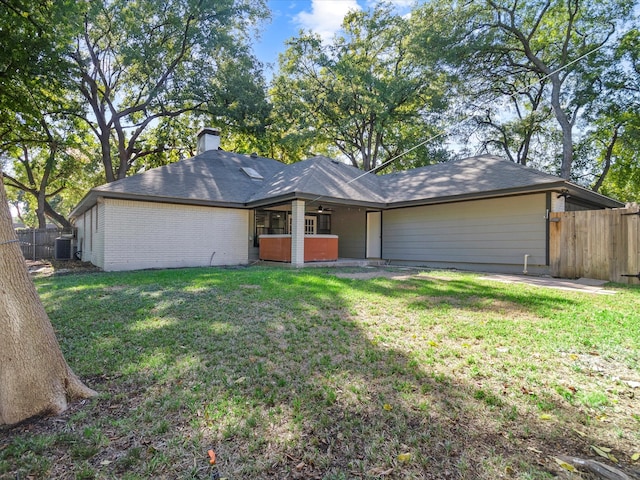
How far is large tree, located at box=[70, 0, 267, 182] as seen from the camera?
16.3 m

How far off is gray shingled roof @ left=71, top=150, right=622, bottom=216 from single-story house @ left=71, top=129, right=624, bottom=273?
0.04m

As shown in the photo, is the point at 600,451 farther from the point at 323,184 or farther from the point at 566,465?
the point at 323,184

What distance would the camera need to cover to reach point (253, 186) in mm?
14195

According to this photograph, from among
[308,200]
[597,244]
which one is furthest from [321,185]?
[597,244]

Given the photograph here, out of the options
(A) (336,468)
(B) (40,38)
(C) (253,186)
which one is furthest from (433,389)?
(B) (40,38)

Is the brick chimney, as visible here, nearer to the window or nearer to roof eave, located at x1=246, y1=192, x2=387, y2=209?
roof eave, located at x1=246, y1=192, x2=387, y2=209

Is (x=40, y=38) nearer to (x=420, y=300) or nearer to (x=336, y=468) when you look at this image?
(x=420, y=300)

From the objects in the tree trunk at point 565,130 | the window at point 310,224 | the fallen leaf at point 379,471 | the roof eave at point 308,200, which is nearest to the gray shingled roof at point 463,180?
the roof eave at point 308,200

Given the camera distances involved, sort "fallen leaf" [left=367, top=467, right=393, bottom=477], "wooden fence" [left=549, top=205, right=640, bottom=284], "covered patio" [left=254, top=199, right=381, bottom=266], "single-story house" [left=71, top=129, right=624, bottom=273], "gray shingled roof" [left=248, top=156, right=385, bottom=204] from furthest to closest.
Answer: "gray shingled roof" [left=248, top=156, right=385, bottom=204] → "covered patio" [left=254, top=199, right=381, bottom=266] → "single-story house" [left=71, top=129, right=624, bottom=273] → "wooden fence" [left=549, top=205, right=640, bottom=284] → "fallen leaf" [left=367, top=467, right=393, bottom=477]

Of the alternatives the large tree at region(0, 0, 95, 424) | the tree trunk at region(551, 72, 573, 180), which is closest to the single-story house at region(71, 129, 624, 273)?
the tree trunk at region(551, 72, 573, 180)

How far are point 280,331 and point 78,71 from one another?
18.7 metres

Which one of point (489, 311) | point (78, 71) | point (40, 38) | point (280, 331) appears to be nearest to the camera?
point (280, 331)

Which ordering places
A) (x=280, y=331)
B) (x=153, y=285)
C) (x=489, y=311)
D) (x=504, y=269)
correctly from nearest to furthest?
(x=280, y=331), (x=489, y=311), (x=153, y=285), (x=504, y=269)

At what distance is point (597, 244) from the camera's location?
834cm
